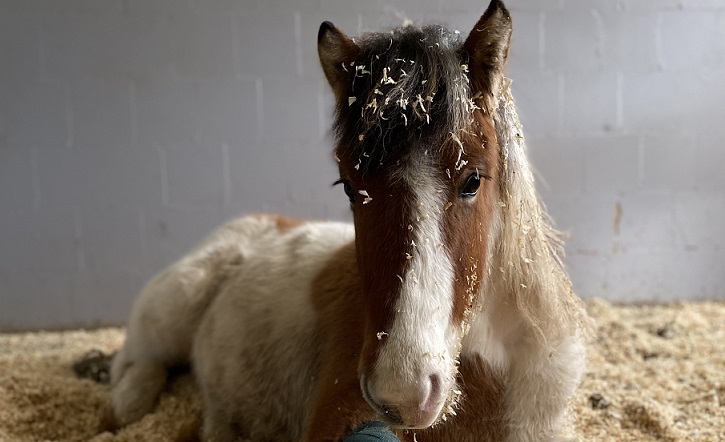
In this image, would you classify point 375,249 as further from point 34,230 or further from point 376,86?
point 34,230

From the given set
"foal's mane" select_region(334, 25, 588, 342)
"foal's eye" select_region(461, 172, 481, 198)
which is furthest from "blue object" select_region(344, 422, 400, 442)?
"foal's eye" select_region(461, 172, 481, 198)

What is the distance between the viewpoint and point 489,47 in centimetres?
130

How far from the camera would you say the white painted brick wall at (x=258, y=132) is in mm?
3398

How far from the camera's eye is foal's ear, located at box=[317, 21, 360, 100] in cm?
136

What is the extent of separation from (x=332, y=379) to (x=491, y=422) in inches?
17.2

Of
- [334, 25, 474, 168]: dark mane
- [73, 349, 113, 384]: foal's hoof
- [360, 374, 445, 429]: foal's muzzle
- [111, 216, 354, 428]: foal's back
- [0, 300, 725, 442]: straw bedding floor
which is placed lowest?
[73, 349, 113, 384]: foal's hoof

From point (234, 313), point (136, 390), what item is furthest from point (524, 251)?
point (136, 390)

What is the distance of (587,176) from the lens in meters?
3.71

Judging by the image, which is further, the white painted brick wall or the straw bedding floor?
the white painted brick wall

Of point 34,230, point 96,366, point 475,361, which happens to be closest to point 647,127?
point 475,361

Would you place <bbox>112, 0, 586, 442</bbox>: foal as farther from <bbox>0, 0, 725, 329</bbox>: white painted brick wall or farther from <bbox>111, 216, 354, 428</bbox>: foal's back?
<bbox>0, 0, 725, 329</bbox>: white painted brick wall

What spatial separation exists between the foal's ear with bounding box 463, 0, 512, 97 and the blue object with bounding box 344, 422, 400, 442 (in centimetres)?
76

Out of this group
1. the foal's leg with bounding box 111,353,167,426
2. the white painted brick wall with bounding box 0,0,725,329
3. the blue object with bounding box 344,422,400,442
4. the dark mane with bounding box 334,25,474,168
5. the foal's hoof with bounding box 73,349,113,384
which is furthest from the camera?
the white painted brick wall with bounding box 0,0,725,329

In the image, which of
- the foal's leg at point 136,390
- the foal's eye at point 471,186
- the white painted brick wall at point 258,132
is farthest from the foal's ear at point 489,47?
the white painted brick wall at point 258,132
